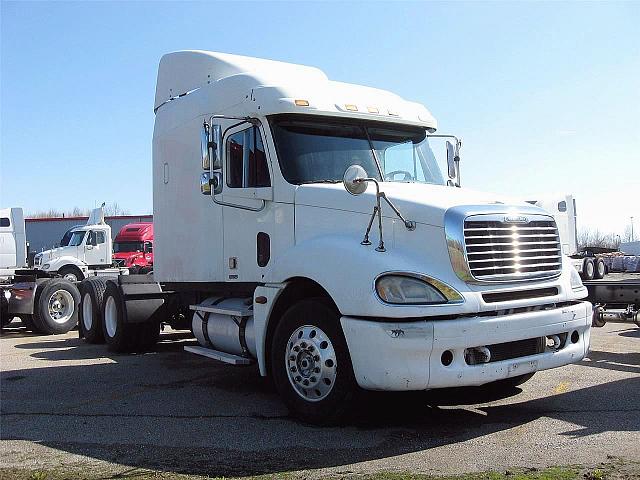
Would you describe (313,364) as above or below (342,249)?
below

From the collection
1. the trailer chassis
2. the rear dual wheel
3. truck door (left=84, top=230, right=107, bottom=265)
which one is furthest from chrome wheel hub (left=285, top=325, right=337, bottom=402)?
truck door (left=84, top=230, right=107, bottom=265)

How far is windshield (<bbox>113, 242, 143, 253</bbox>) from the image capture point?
3000 cm

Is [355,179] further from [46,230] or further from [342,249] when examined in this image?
[46,230]

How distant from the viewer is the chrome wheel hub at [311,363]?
19.0 ft

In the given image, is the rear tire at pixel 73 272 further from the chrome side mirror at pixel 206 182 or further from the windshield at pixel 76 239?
the chrome side mirror at pixel 206 182

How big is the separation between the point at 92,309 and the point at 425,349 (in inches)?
337

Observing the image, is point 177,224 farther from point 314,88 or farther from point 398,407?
point 398,407

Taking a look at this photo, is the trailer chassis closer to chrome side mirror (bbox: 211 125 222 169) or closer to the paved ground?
the paved ground

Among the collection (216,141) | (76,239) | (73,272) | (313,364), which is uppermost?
(76,239)

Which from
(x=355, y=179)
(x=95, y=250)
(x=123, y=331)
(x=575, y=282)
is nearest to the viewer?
(x=355, y=179)

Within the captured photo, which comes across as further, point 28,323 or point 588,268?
point 588,268

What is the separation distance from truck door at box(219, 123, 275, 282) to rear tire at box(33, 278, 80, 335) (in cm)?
803

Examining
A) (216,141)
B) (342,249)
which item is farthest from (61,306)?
(342,249)

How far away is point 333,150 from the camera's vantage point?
7.01 m
